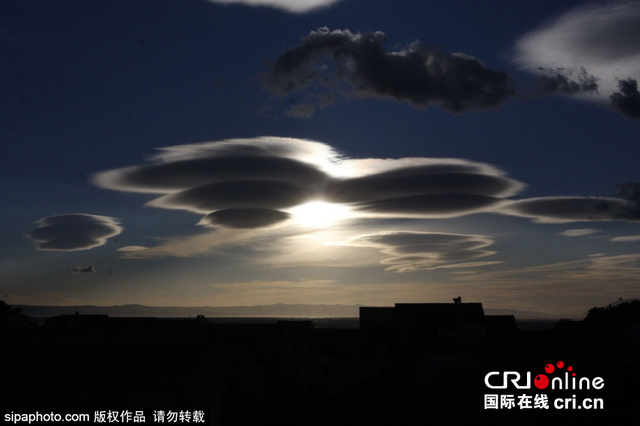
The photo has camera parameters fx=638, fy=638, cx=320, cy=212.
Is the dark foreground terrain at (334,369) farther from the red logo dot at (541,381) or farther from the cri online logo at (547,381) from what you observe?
the red logo dot at (541,381)

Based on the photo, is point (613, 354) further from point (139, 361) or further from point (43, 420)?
point (43, 420)

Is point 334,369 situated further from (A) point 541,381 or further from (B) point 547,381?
(B) point 547,381

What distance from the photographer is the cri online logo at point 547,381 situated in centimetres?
4769

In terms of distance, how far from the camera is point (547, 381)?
48.4m

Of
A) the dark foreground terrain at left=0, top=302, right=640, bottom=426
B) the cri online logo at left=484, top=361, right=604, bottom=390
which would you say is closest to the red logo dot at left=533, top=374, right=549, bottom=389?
the cri online logo at left=484, top=361, right=604, bottom=390

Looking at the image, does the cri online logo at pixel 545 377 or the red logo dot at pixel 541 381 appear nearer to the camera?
the red logo dot at pixel 541 381

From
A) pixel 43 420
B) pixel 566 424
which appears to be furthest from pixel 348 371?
pixel 43 420

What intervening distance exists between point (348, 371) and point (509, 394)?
21248mm

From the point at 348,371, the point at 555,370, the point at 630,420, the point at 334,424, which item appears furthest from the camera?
the point at 348,371

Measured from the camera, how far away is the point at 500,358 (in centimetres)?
5938

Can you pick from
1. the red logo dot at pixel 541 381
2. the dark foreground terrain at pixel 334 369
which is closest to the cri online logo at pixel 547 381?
the red logo dot at pixel 541 381

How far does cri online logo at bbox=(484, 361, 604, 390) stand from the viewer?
47688mm

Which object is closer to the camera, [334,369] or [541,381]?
[541,381]

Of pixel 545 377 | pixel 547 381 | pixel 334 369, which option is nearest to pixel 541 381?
pixel 545 377
